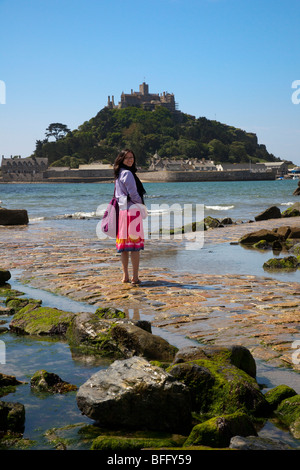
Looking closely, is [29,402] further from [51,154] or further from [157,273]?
[51,154]

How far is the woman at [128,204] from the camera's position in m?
7.54

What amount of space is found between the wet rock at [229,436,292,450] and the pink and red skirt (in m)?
4.87

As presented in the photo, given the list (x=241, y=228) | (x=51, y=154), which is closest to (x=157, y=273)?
(x=241, y=228)

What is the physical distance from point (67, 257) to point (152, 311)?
4956 millimetres

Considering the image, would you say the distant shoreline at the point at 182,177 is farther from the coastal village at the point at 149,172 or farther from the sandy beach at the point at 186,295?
the sandy beach at the point at 186,295

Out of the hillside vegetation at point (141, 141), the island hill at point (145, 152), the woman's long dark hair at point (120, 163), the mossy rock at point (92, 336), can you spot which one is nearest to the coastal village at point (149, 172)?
the island hill at point (145, 152)

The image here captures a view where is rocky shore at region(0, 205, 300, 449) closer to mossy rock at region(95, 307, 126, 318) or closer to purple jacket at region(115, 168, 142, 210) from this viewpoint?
mossy rock at region(95, 307, 126, 318)

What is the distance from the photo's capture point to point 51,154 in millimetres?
169125

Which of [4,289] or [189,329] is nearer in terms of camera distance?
[189,329]

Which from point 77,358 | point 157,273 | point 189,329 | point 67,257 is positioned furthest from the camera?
point 67,257

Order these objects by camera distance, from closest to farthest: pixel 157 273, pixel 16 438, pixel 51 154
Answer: pixel 16 438
pixel 157 273
pixel 51 154

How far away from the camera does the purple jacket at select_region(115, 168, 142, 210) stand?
7.53 meters

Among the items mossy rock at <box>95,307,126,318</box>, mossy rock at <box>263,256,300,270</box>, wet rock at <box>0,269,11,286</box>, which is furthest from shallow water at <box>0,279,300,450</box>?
mossy rock at <box>263,256,300,270</box>

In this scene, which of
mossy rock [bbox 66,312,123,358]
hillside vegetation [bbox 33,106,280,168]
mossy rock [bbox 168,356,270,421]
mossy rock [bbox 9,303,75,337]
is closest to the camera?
mossy rock [bbox 168,356,270,421]
